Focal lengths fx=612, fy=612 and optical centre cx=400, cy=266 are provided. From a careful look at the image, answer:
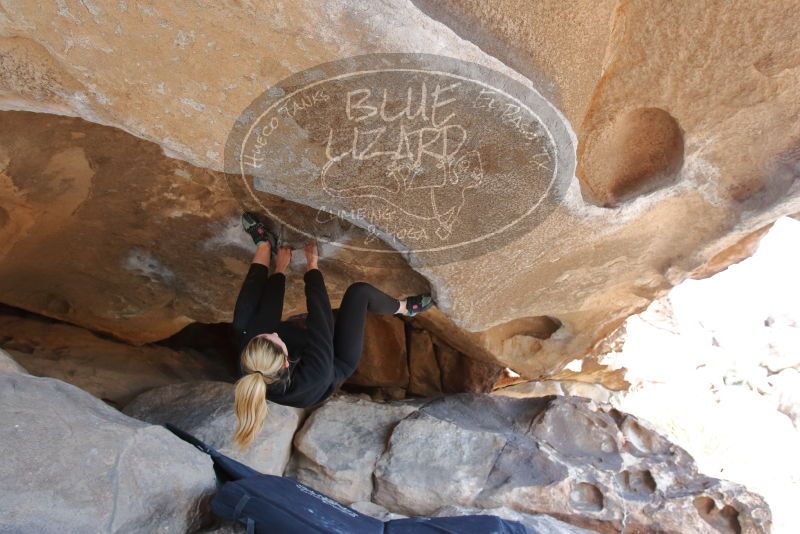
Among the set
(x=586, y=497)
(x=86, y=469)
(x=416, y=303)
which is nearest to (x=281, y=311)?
(x=416, y=303)

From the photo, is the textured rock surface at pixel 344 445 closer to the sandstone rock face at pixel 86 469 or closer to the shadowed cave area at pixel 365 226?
the shadowed cave area at pixel 365 226

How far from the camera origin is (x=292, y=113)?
5.59ft

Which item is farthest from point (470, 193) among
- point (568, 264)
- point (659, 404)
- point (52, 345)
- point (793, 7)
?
point (659, 404)

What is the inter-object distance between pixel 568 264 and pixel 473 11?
1.41 m

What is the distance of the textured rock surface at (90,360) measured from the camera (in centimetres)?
286

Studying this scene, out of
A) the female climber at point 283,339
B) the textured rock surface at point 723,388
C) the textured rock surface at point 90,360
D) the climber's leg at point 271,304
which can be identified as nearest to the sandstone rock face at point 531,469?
the female climber at point 283,339

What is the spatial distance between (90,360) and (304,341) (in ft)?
4.59

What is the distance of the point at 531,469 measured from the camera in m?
2.88

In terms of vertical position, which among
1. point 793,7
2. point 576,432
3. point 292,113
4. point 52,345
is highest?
point 793,7

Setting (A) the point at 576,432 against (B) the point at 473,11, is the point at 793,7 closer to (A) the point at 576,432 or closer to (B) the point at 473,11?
(B) the point at 473,11

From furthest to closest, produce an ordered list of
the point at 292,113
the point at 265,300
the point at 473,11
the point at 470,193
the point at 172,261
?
the point at 172,261 → the point at 265,300 → the point at 470,193 → the point at 292,113 → the point at 473,11

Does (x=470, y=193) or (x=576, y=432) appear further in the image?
(x=576, y=432)

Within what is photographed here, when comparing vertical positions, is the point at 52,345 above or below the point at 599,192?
below

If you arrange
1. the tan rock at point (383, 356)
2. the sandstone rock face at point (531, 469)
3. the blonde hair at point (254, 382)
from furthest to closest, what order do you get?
1. the tan rock at point (383, 356)
2. the sandstone rock face at point (531, 469)
3. the blonde hair at point (254, 382)
